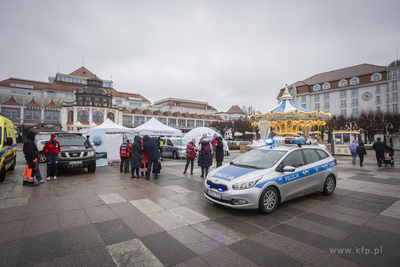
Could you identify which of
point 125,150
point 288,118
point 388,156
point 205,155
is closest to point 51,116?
point 125,150

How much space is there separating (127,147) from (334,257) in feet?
29.2

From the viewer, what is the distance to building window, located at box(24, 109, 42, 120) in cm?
5103

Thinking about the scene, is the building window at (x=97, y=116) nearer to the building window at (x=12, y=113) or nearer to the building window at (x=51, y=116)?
the building window at (x=51, y=116)

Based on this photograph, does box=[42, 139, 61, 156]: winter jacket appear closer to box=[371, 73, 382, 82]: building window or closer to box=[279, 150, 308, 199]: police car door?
box=[279, 150, 308, 199]: police car door

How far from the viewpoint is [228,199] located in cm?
465

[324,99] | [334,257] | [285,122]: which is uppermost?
[324,99]

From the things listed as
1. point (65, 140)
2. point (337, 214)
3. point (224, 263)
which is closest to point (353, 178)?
point (337, 214)

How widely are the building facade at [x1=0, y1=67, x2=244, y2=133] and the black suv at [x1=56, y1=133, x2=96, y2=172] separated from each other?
3612 cm

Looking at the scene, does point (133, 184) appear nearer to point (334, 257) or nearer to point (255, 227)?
point (255, 227)

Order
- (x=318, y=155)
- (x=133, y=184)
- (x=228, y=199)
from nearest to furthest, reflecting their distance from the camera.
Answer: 1. (x=228, y=199)
2. (x=318, y=155)
3. (x=133, y=184)

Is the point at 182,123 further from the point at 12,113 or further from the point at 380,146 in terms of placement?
the point at 380,146

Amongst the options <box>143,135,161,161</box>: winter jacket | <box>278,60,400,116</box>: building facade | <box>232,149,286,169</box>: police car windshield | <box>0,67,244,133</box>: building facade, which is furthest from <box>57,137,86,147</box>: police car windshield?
<box>278,60,400,116</box>: building facade

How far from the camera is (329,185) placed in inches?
247

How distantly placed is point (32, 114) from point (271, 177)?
63.1 m
